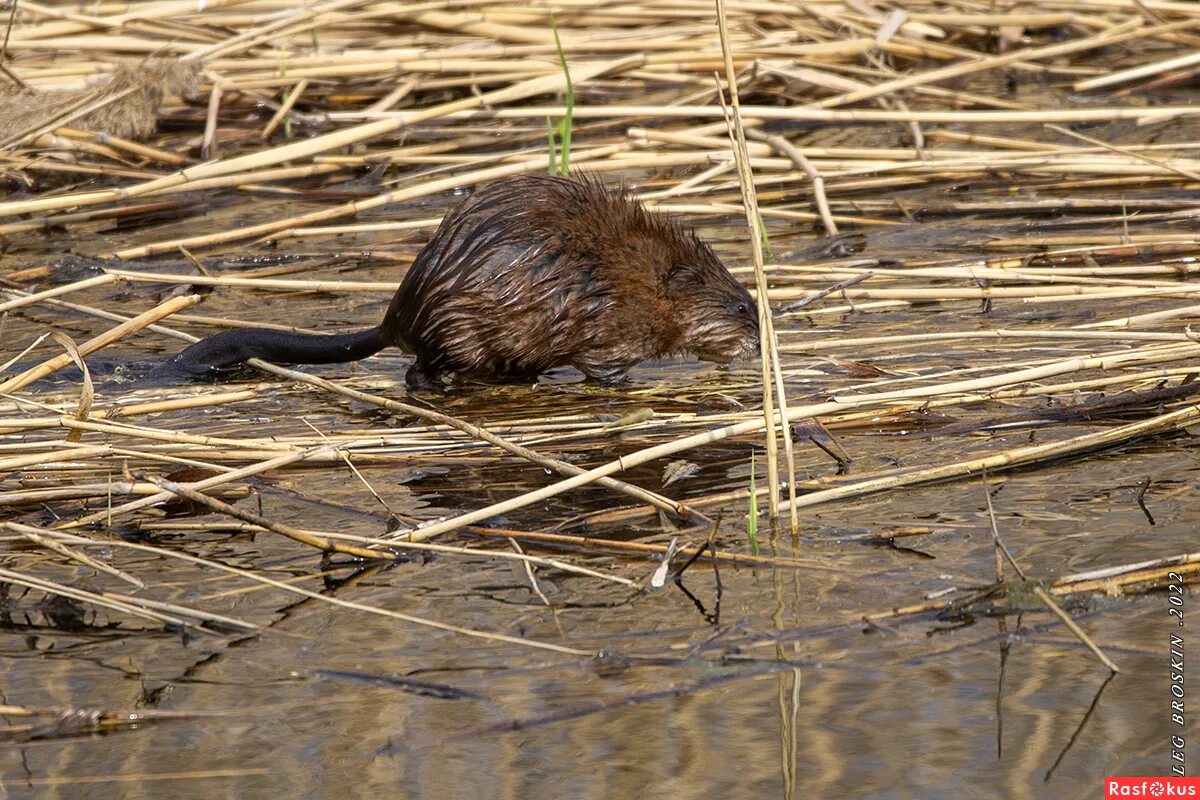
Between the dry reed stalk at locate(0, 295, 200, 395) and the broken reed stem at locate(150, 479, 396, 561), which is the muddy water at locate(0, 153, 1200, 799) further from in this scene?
the dry reed stalk at locate(0, 295, 200, 395)

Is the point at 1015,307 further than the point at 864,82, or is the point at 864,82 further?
the point at 864,82

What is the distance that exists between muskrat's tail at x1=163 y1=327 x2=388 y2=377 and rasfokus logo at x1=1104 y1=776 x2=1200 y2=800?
2.53 meters

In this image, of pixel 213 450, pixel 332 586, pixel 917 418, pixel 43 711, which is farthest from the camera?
pixel 917 418

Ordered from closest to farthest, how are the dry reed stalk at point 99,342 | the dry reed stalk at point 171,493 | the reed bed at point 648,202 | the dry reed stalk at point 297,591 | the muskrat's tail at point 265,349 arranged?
the dry reed stalk at point 297,591, the dry reed stalk at point 171,493, the reed bed at point 648,202, the dry reed stalk at point 99,342, the muskrat's tail at point 265,349

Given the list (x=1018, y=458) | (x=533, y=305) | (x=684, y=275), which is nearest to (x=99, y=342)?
(x=533, y=305)

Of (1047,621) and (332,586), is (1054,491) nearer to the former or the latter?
(1047,621)

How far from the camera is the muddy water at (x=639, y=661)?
197 centimetres

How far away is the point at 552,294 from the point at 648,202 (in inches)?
44.5

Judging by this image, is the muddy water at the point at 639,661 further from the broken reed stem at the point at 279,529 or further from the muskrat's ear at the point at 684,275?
the muskrat's ear at the point at 684,275

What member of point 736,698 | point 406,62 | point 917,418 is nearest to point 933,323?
point 917,418

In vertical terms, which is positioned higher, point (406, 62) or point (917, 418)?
point (406, 62)

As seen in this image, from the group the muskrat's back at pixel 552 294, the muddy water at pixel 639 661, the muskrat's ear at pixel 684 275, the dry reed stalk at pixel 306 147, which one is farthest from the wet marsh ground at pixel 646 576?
the dry reed stalk at pixel 306 147

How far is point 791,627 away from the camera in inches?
91.4

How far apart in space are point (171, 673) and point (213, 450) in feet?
2.90
